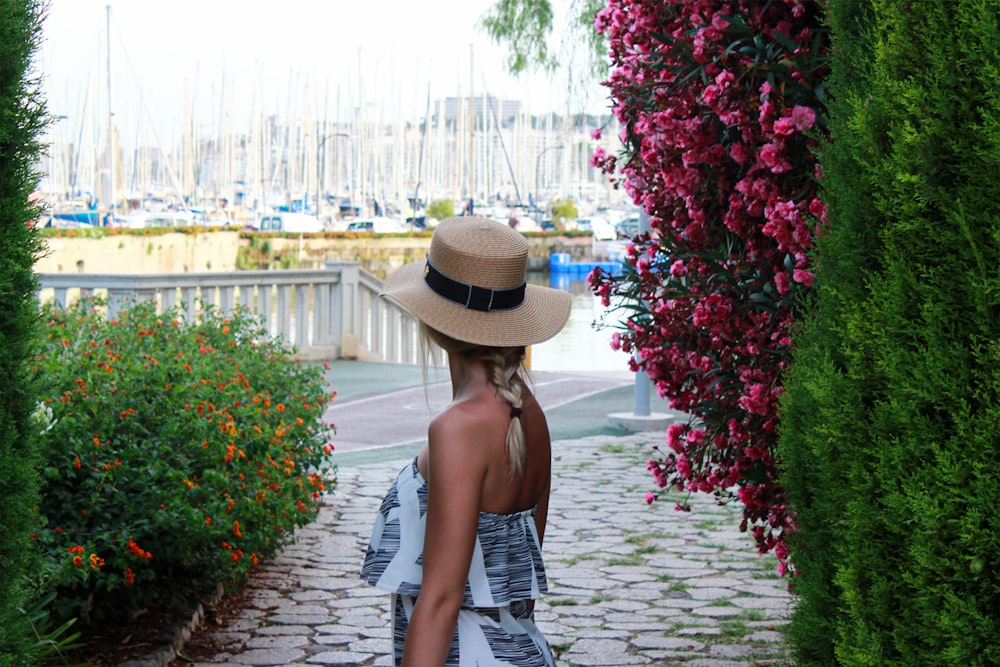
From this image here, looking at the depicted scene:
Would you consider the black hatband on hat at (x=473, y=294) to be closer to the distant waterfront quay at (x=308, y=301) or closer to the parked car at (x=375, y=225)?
the distant waterfront quay at (x=308, y=301)

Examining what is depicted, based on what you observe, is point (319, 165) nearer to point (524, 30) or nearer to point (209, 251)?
point (209, 251)

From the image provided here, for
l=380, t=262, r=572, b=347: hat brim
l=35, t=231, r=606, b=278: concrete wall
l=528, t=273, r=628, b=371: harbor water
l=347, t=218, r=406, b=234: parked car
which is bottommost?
l=528, t=273, r=628, b=371: harbor water


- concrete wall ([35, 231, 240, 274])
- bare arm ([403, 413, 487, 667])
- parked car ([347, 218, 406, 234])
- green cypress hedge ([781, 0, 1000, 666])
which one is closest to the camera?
green cypress hedge ([781, 0, 1000, 666])

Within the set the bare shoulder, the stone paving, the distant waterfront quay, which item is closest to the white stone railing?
the distant waterfront quay

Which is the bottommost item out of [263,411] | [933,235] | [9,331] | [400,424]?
[400,424]

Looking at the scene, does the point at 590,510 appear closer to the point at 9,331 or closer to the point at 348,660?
the point at 348,660

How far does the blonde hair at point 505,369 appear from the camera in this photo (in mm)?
2643

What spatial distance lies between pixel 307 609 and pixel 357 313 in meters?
11.9

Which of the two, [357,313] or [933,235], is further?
[357,313]

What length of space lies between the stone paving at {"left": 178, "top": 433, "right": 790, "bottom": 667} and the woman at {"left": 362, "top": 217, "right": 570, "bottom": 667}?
6.50ft

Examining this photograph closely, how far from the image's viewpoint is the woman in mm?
2582

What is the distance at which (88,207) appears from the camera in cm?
7100

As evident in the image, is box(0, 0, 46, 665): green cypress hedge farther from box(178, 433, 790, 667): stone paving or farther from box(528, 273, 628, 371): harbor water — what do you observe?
box(528, 273, 628, 371): harbor water

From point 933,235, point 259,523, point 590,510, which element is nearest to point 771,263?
point 933,235
